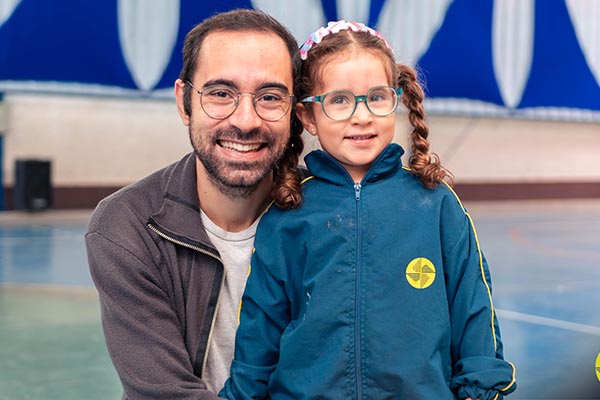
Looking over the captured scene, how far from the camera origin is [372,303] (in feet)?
5.68

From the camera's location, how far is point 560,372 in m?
4.02

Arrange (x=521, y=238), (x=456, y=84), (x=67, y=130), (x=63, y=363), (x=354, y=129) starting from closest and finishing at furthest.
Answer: (x=354, y=129) < (x=63, y=363) < (x=521, y=238) < (x=67, y=130) < (x=456, y=84)

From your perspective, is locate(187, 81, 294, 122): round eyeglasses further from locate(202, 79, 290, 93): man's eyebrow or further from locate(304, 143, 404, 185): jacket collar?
locate(304, 143, 404, 185): jacket collar

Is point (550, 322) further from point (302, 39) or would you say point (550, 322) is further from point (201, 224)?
point (302, 39)

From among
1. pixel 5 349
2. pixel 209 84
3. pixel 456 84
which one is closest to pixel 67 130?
pixel 456 84

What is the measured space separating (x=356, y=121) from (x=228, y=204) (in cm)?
37

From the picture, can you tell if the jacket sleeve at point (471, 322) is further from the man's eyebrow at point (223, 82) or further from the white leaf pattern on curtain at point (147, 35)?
the white leaf pattern on curtain at point (147, 35)

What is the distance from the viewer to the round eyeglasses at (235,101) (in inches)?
73.4

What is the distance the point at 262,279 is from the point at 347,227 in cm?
22

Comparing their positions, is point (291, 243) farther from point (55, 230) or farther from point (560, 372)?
point (55, 230)

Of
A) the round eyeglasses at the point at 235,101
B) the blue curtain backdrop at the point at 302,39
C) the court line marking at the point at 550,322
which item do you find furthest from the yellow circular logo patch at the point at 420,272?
the blue curtain backdrop at the point at 302,39

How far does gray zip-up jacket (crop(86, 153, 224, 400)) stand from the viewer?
178cm

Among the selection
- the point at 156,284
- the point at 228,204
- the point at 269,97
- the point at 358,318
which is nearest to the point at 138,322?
the point at 156,284

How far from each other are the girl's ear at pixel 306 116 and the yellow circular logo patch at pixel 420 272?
16.6 inches
